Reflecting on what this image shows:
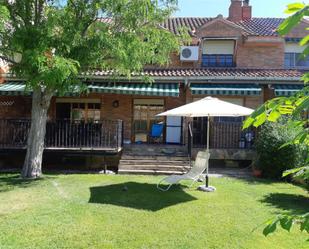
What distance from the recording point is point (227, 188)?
45.4 feet

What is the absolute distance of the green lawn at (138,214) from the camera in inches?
315

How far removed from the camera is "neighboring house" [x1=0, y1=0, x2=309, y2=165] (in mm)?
18375

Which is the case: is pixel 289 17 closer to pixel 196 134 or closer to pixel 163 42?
pixel 163 42

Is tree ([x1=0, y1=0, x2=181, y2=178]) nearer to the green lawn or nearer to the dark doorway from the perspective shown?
the green lawn

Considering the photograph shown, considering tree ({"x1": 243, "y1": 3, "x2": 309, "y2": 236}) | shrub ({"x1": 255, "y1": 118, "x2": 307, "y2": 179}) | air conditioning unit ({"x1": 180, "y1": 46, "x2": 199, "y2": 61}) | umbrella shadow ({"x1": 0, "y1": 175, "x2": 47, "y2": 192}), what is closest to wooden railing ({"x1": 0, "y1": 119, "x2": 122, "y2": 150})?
umbrella shadow ({"x1": 0, "y1": 175, "x2": 47, "y2": 192})

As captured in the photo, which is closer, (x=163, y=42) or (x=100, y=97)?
(x=163, y=42)

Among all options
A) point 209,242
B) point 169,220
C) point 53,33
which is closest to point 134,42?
point 53,33

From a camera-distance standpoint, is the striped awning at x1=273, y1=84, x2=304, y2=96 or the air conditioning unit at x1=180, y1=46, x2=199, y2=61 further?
the air conditioning unit at x1=180, y1=46, x2=199, y2=61

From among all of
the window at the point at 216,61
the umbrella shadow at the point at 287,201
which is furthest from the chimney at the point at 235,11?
the umbrella shadow at the point at 287,201

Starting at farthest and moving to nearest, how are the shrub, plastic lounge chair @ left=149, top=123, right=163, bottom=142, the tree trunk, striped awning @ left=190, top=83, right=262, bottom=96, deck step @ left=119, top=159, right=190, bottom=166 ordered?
plastic lounge chair @ left=149, top=123, right=163, bottom=142 < striped awning @ left=190, top=83, right=262, bottom=96 < deck step @ left=119, top=159, right=190, bottom=166 < the shrub < the tree trunk

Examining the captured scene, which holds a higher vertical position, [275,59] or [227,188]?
[275,59]

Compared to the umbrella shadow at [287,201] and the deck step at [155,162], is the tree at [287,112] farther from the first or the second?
the deck step at [155,162]

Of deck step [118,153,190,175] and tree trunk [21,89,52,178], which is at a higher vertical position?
tree trunk [21,89,52,178]

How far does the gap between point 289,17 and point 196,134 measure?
20491mm
